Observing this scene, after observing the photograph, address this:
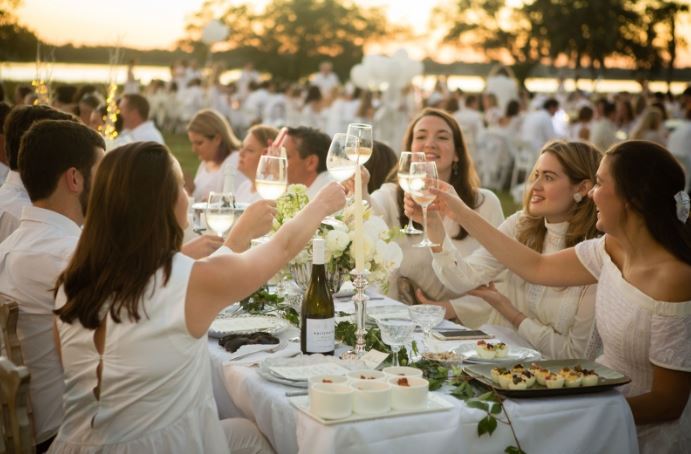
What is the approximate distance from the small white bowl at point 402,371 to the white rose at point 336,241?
602mm

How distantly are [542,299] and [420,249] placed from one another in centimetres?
83

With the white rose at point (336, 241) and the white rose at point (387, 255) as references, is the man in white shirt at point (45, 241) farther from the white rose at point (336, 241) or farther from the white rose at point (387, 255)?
the white rose at point (387, 255)

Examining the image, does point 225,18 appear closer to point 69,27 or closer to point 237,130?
point 237,130

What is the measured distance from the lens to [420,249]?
13.2 feet

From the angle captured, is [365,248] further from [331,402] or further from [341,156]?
[331,402]

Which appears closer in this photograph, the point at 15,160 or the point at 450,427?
the point at 450,427

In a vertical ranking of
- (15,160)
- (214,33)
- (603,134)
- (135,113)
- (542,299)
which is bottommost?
(542,299)

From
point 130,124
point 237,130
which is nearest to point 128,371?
point 130,124

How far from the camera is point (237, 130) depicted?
20578mm

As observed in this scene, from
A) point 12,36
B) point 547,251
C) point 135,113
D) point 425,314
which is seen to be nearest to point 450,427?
point 425,314

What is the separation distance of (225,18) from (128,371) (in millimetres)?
36557

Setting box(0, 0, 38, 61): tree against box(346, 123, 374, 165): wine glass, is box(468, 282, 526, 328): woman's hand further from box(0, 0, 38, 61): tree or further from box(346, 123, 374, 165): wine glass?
box(0, 0, 38, 61): tree

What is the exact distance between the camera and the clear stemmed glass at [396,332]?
2.33 meters

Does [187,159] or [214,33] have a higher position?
[214,33]
